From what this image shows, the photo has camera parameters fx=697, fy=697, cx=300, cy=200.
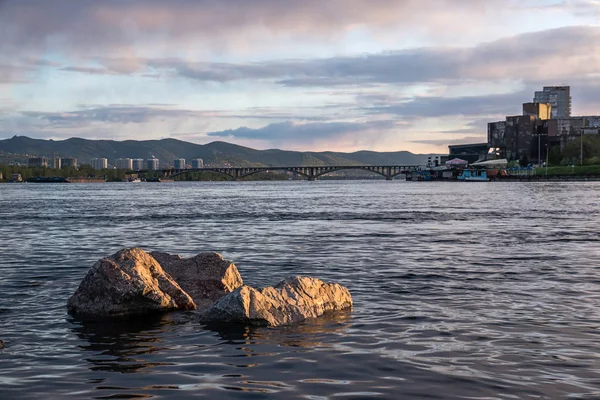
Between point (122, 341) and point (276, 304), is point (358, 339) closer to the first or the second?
point (276, 304)

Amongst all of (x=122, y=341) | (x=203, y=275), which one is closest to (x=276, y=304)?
(x=122, y=341)

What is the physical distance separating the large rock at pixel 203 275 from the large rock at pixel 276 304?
2.18 m

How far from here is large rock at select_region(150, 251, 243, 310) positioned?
18.0 m

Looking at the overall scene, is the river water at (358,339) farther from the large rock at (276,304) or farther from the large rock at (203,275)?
the large rock at (203,275)

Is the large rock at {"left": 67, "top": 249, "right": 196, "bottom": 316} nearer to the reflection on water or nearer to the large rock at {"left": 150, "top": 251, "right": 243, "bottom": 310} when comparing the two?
the reflection on water

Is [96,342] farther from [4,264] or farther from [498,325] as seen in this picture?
[4,264]

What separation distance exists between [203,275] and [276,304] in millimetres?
3773

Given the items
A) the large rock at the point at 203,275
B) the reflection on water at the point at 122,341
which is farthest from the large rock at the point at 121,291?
the large rock at the point at 203,275

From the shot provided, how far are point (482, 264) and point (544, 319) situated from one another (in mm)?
10050

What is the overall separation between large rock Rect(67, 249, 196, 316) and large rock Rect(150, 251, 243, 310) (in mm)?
1367

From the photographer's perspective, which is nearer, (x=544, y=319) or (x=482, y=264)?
(x=544, y=319)

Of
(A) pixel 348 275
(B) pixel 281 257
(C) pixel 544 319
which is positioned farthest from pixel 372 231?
(C) pixel 544 319

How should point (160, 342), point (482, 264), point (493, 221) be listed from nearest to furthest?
point (160, 342)
point (482, 264)
point (493, 221)

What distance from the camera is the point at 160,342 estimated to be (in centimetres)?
1377
